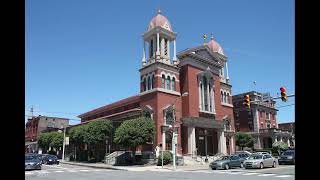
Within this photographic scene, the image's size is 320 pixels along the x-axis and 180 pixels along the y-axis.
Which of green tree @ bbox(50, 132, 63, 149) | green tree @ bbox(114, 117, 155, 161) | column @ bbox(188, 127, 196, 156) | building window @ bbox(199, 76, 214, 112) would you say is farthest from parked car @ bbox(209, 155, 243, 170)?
green tree @ bbox(50, 132, 63, 149)

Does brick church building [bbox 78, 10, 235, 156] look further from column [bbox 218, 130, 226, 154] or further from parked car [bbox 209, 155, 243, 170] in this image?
parked car [bbox 209, 155, 243, 170]

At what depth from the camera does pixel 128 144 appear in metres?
46.3

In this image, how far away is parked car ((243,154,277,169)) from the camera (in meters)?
34.7

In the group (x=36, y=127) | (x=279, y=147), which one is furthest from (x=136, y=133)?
(x=36, y=127)

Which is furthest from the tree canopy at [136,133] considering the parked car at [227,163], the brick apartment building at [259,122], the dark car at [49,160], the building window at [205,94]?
the brick apartment building at [259,122]

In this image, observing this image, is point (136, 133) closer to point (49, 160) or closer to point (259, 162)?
point (49, 160)

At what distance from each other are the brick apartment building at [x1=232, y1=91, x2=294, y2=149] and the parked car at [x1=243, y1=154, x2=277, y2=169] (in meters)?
40.9

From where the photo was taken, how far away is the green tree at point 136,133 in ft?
150

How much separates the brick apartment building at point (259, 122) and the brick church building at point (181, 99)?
1865 centimetres

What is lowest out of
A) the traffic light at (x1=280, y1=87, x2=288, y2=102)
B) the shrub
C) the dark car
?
the dark car

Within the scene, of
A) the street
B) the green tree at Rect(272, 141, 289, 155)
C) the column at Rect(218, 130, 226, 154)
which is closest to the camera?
the street
